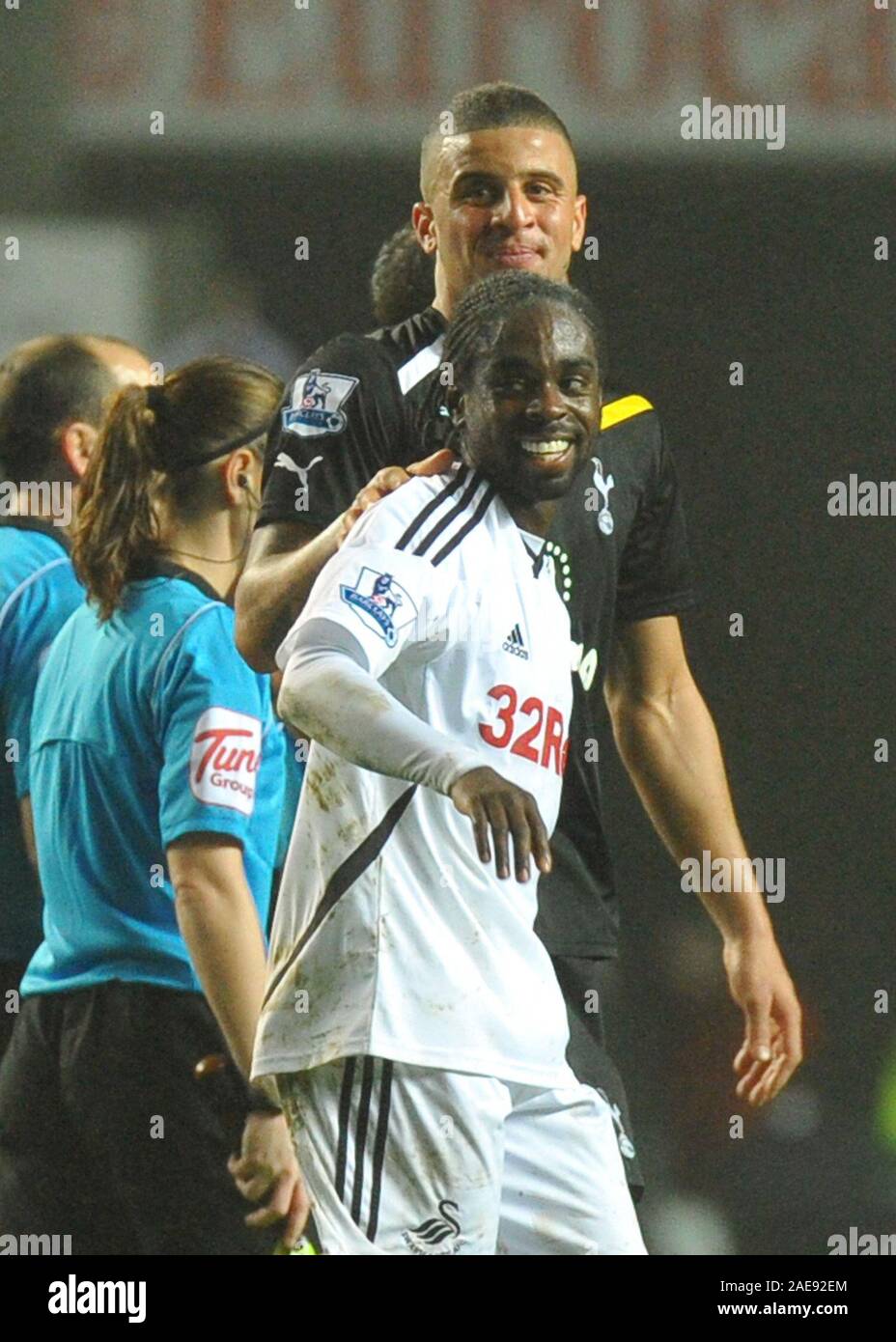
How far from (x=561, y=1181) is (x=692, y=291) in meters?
1.49

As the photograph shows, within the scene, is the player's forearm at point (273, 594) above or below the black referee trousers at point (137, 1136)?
above

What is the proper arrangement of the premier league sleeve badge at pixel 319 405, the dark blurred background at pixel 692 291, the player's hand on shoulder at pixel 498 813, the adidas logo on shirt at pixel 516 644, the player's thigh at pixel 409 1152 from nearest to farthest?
the player's hand on shoulder at pixel 498 813
the player's thigh at pixel 409 1152
the adidas logo on shirt at pixel 516 644
the premier league sleeve badge at pixel 319 405
the dark blurred background at pixel 692 291

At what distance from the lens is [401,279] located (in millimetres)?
3064

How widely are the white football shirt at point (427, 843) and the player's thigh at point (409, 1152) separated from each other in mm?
34

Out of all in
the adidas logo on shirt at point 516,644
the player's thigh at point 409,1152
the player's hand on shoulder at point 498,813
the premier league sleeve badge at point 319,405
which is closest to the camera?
the player's hand on shoulder at point 498,813

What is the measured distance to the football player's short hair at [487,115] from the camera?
3021 millimetres

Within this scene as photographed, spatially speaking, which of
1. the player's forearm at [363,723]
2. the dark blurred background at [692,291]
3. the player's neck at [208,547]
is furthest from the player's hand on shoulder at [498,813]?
the player's neck at [208,547]

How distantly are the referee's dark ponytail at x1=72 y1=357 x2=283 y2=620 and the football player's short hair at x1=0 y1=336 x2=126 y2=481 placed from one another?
2.3 inches

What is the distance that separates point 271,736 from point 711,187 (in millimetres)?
1201

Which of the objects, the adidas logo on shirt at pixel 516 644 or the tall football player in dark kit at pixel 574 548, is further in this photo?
the tall football player in dark kit at pixel 574 548

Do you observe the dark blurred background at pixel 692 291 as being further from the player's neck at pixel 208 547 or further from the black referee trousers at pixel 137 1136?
the black referee trousers at pixel 137 1136

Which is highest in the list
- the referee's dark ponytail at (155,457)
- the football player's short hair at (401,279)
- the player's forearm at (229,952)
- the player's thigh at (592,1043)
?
the football player's short hair at (401,279)

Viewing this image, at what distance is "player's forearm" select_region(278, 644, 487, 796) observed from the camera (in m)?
2.35

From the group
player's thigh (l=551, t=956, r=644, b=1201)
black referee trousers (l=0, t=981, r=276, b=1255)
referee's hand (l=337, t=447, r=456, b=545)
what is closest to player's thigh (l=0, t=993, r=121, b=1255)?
black referee trousers (l=0, t=981, r=276, b=1255)
